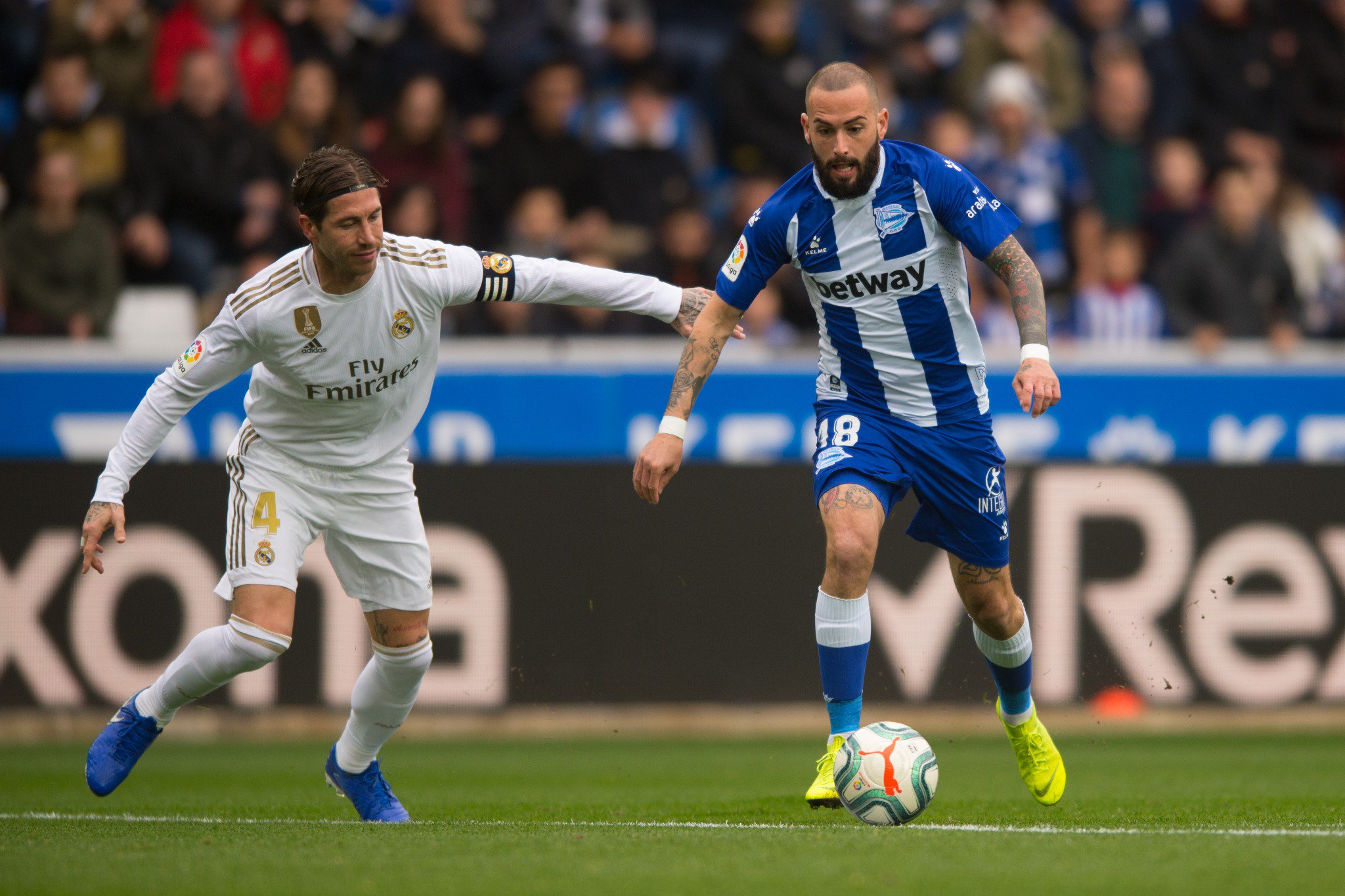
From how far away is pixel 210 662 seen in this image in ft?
19.2

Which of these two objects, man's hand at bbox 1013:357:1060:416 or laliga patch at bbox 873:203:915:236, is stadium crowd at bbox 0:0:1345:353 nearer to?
laliga patch at bbox 873:203:915:236

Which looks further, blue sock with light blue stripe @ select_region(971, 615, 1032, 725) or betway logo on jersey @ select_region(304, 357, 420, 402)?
blue sock with light blue stripe @ select_region(971, 615, 1032, 725)

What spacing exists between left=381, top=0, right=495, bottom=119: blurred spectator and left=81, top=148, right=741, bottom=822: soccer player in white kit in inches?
254

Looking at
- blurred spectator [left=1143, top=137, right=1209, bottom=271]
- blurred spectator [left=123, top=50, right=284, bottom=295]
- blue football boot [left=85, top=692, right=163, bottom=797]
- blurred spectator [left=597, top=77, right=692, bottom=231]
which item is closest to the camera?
blue football boot [left=85, top=692, right=163, bottom=797]

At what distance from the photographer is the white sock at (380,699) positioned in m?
6.19

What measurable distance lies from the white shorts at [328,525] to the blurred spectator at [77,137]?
5.82m

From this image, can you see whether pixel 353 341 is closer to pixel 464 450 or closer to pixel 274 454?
pixel 274 454

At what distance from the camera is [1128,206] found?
1271 centimetres

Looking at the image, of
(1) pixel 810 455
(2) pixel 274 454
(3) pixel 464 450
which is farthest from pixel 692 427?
(2) pixel 274 454

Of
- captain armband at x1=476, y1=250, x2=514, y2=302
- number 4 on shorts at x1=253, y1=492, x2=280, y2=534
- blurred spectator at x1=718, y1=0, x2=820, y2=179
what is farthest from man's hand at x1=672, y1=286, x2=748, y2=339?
blurred spectator at x1=718, y1=0, x2=820, y2=179

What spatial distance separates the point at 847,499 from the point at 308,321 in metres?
1.97

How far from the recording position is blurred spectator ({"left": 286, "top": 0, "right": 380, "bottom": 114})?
39.6 ft

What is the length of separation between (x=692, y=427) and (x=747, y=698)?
1.76 m

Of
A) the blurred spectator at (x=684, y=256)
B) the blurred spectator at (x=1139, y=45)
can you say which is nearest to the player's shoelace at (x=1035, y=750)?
the blurred spectator at (x=684, y=256)
